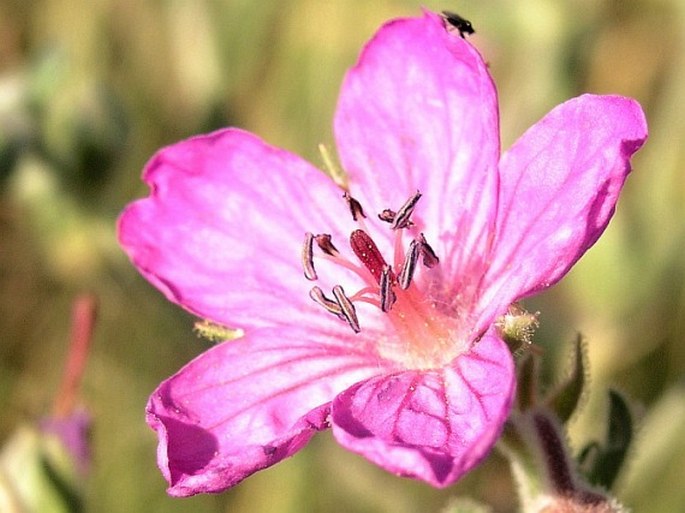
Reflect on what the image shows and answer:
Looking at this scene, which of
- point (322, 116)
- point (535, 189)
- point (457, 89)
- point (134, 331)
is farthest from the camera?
point (322, 116)

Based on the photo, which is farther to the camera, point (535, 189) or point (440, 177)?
point (440, 177)

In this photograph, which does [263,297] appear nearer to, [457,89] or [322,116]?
[457,89]

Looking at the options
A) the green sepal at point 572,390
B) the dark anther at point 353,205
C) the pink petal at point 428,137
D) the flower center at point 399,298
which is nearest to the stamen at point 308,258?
the flower center at point 399,298

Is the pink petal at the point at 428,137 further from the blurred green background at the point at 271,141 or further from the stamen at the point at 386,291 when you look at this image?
the blurred green background at the point at 271,141

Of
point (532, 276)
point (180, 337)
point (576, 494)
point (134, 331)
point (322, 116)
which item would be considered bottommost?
point (134, 331)

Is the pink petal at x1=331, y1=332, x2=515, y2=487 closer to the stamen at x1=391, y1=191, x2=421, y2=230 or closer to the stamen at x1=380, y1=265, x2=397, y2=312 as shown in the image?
the stamen at x1=380, y1=265, x2=397, y2=312

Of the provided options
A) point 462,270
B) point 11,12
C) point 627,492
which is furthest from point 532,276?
point 11,12

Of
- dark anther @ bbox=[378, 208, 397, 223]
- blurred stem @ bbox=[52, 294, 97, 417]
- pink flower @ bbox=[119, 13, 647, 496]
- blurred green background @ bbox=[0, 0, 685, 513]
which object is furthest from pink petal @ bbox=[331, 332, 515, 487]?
blurred green background @ bbox=[0, 0, 685, 513]
